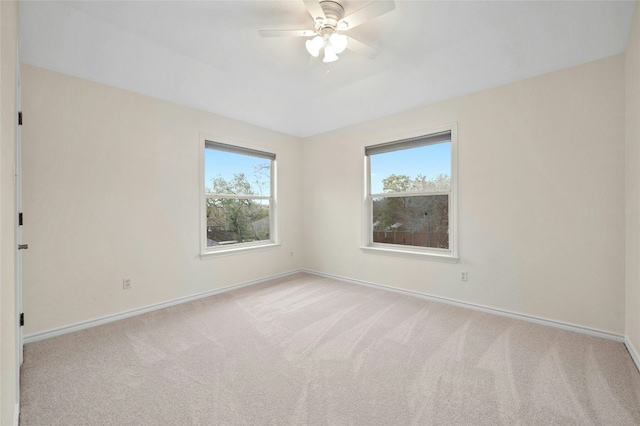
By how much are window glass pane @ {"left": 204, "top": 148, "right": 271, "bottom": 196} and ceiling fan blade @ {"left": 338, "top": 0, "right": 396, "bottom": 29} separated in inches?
99.0

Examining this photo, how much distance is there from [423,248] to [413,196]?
2.38 ft

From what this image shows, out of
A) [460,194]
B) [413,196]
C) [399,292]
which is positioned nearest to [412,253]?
[399,292]

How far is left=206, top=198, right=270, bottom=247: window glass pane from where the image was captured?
12.7 ft

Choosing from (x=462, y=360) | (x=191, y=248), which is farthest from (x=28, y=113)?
(x=462, y=360)

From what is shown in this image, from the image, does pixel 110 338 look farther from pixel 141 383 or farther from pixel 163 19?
pixel 163 19

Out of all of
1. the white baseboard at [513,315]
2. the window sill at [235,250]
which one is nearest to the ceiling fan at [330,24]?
the window sill at [235,250]

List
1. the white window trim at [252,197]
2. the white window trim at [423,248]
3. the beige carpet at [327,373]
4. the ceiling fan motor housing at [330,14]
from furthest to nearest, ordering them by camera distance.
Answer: the white window trim at [252,197], the white window trim at [423,248], the ceiling fan motor housing at [330,14], the beige carpet at [327,373]

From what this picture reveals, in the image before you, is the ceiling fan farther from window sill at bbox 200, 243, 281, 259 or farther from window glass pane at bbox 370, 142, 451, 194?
window sill at bbox 200, 243, 281, 259

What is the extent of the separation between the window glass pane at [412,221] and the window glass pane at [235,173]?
1848mm

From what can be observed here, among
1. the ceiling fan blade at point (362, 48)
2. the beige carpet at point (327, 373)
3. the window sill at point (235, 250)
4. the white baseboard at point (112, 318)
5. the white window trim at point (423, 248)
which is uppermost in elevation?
the ceiling fan blade at point (362, 48)

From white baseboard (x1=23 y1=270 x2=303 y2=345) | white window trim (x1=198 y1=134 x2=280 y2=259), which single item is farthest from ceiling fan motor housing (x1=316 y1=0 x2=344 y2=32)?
white baseboard (x1=23 y1=270 x2=303 y2=345)

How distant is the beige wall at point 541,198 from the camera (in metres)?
2.44

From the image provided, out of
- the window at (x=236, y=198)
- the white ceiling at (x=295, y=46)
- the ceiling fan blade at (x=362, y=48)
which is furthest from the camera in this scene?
the window at (x=236, y=198)

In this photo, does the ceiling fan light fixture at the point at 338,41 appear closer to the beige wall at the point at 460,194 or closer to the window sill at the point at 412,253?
the beige wall at the point at 460,194
